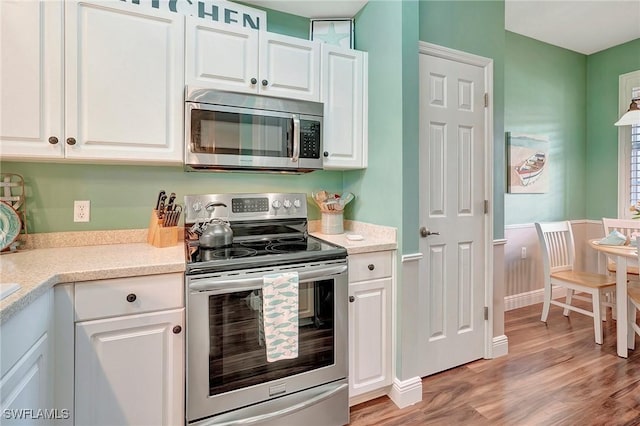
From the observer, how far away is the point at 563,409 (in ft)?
5.86

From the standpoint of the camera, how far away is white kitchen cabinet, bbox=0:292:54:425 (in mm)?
892

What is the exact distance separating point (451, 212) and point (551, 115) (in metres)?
2.44

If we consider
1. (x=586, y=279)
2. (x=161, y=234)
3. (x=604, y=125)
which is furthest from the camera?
(x=604, y=125)

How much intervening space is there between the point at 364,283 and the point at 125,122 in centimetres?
152

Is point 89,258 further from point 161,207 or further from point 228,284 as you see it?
point 228,284

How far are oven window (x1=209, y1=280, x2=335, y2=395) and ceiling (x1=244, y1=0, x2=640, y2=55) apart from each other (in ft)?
6.35

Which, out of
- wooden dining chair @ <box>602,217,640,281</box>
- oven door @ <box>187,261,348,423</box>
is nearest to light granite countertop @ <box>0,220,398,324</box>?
oven door @ <box>187,261,348,423</box>

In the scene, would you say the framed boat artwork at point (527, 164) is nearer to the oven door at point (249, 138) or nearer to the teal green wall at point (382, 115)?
the teal green wall at point (382, 115)

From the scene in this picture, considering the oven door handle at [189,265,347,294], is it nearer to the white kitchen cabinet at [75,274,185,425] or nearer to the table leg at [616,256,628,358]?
the white kitchen cabinet at [75,274,185,425]

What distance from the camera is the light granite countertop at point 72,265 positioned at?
1.03 metres

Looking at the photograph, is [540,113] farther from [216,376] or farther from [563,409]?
[216,376]

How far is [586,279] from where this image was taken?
2812mm

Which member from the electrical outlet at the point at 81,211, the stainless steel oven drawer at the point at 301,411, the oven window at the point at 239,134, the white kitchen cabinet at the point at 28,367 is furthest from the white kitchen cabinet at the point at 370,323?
the electrical outlet at the point at 81,211

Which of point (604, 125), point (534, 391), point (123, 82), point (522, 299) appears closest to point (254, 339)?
point (123, 82)
